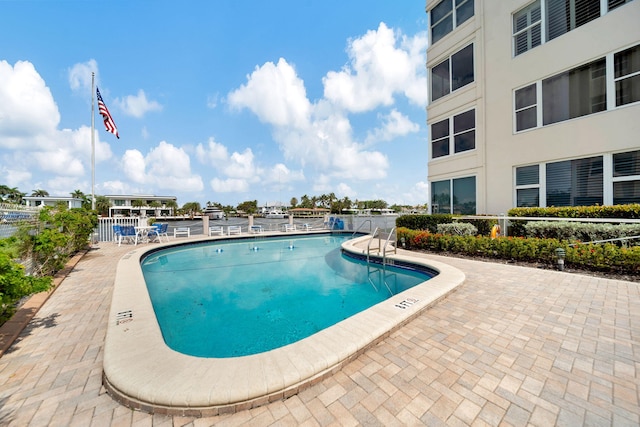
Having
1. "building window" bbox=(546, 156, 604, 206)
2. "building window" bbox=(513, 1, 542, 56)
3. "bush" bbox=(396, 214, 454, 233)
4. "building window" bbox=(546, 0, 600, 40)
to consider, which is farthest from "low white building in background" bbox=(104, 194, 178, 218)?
"building window" bbox=(546, 0, 600, 40)

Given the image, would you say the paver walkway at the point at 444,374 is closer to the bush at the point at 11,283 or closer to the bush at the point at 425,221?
the bush at the point at 11,283

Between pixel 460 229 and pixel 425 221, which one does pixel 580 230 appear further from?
pixel 425 221

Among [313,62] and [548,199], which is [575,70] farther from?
[313,62]

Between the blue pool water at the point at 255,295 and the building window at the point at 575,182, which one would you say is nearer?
the blue pool water at the point at 255,295

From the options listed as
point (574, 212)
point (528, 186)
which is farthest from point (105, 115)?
point (574, 212)

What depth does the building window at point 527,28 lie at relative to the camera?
28.8 ft

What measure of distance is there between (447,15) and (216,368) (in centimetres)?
1586

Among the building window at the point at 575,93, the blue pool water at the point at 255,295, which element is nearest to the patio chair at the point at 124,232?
the blue pool water at the point at 255,295

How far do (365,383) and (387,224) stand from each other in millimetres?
15063

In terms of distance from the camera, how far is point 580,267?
6.10 meters

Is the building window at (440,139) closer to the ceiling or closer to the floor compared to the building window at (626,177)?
closer to the ceiling

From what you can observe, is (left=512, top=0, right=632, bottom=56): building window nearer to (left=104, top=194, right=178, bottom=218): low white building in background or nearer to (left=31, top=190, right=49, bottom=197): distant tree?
(left=104, top=194, right=178, bottom=218): low white building in background

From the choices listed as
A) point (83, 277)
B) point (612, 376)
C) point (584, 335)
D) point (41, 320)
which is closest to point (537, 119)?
point (584, 335)

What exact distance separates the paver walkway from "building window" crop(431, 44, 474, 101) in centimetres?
1016
